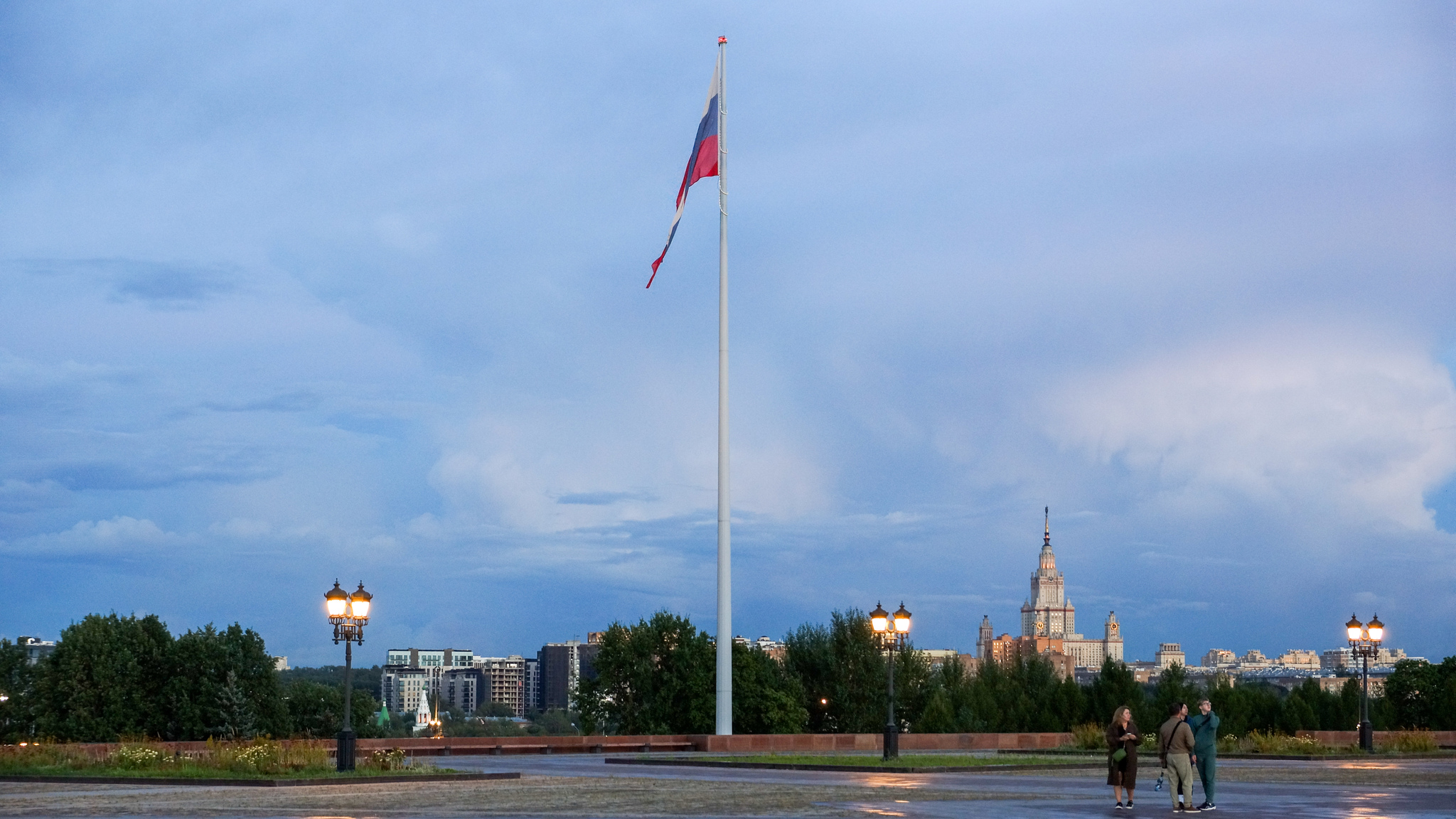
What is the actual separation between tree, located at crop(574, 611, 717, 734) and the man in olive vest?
35.3 metres

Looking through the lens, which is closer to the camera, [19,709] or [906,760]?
[906,760]

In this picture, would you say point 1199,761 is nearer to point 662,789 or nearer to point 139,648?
point 662,789

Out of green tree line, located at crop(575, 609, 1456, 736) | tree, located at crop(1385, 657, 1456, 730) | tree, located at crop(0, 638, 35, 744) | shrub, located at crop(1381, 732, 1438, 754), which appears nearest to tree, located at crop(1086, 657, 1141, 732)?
green tree line, located at crop(575, 609, 1456, 736)

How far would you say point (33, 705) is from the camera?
6072cm

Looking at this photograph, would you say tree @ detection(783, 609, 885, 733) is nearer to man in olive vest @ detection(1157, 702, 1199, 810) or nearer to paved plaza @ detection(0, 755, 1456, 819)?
paved plaza @ detection(0, 755, 1456, 819)

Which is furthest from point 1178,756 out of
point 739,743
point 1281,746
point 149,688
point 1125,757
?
point 149,688

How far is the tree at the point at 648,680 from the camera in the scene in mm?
56781

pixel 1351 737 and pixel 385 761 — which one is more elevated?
pixel 385 761

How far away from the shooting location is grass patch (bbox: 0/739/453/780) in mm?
28703

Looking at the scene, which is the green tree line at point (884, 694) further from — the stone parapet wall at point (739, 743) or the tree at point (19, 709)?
the tree at point (19, 709)

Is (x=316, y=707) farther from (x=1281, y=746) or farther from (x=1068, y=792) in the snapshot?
(x=1068, y=792)

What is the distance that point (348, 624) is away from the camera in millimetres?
29797

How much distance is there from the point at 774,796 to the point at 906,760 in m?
13.0

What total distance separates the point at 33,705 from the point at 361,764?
36.5 meters
